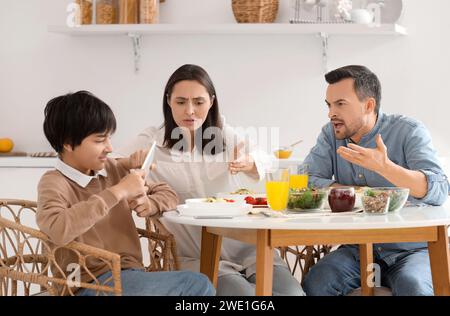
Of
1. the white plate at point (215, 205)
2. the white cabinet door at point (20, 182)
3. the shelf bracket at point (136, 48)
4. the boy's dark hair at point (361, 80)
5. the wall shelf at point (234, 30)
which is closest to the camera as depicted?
the white plate at point (215, 205)

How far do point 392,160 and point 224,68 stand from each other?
1715mm

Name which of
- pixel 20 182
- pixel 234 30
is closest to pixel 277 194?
pixel 234 30

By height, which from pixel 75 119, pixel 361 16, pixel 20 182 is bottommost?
pixel 20 182

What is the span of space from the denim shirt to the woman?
0.21 m

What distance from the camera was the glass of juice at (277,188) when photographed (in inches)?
82.5

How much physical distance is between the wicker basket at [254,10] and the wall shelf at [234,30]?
2.3 inches

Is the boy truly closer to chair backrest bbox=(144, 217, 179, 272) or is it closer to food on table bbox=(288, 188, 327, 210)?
chair backrest bbox=(144, 217, 179, 272)

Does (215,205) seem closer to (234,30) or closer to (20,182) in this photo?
(234,30)

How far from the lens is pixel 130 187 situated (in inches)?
79.6

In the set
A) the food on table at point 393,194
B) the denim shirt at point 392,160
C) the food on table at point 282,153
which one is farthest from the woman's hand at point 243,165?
the food on table at point 282,153

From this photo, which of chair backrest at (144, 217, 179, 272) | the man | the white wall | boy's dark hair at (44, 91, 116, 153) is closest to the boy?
boy's dark hair at (44, 91, 116, 153)

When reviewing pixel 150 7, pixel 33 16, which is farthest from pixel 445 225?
pixel 33 16

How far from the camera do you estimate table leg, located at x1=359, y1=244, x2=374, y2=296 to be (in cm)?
236

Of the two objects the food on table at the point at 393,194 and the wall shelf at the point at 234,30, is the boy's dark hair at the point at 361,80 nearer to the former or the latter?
the food on table at the point at 393,194
